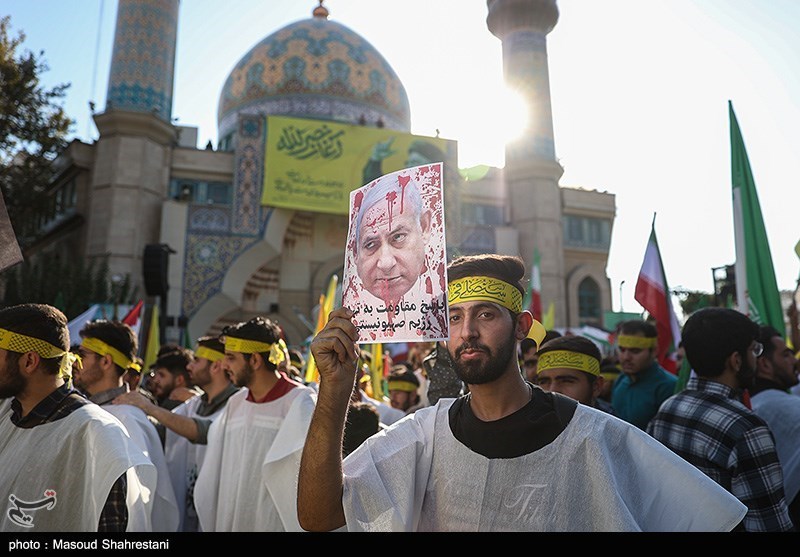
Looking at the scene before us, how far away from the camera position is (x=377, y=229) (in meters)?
1.65

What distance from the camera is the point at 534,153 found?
21047mm

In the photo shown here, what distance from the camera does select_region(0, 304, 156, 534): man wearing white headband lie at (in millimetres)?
2146

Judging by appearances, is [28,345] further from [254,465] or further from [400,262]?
[400,262]

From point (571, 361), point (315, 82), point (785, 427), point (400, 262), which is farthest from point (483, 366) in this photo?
point (315, 82)

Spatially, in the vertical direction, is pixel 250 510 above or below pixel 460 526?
below

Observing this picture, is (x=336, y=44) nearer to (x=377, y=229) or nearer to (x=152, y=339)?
(x=152, y=339)

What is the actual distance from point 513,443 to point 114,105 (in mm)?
18769

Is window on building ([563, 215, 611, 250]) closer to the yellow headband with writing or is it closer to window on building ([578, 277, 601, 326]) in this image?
window on building ([578, 277, 601, 326])

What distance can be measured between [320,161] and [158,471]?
16.0 meters

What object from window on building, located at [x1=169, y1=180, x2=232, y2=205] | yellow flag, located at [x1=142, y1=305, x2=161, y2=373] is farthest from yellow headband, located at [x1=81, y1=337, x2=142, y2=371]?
window on building, located at [x1=169, y1=180, x2=232, y2=205]
